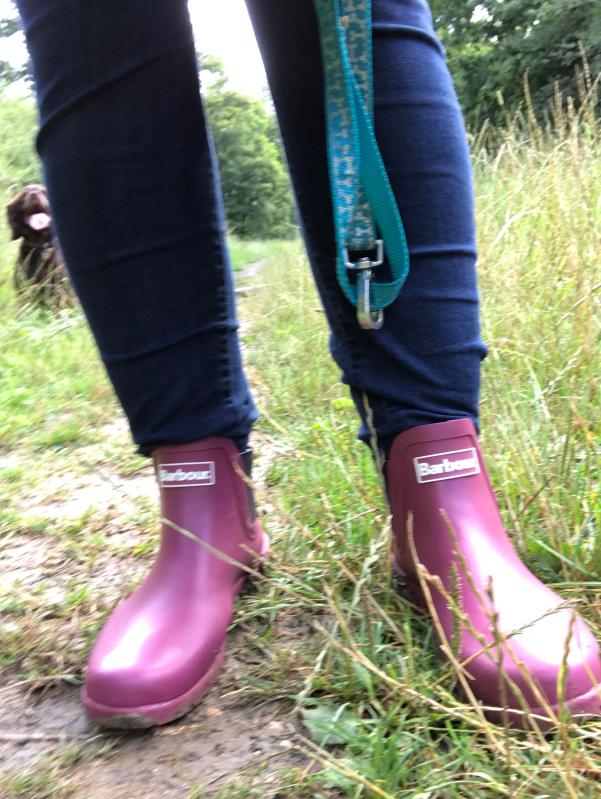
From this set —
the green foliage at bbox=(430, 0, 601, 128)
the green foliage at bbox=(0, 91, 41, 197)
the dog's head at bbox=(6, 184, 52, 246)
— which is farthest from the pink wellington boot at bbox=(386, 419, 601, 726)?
the green foliage at bbox=(430, 0, 601, 128)

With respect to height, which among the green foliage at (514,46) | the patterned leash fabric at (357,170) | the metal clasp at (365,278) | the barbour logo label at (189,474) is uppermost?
the patterned leash fabric at (357,170)

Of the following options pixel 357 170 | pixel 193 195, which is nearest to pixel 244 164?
pixel 193 195

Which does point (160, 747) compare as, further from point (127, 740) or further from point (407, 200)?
point (407, 200)

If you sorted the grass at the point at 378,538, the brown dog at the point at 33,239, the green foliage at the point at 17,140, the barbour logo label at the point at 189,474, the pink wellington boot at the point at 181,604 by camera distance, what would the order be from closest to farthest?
the grass at the point at 378,538 < the pink wellington boot at the point at 181,604 < the barbour logo label at the point at 189,474 < the brown dog at the point at 33,239 < the green foliage at the point at 17,140

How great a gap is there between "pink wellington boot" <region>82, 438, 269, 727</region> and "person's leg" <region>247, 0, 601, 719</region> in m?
0.19

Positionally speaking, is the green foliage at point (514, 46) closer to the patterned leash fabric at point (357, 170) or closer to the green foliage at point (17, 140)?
the green foliage at point (17, 140)

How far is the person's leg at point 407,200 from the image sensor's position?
72 cm

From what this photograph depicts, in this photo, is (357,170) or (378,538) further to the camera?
(378,538)

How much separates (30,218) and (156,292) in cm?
357

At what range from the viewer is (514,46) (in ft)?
38.9

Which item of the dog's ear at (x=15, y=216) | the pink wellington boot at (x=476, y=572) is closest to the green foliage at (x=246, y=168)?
the dog's ear at (x=15, y=216)

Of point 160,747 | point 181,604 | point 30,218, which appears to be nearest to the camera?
point 160,747

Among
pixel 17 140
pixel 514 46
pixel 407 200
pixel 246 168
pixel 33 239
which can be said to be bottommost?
pixel 246 168

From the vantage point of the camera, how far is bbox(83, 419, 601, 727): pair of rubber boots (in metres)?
0.64
